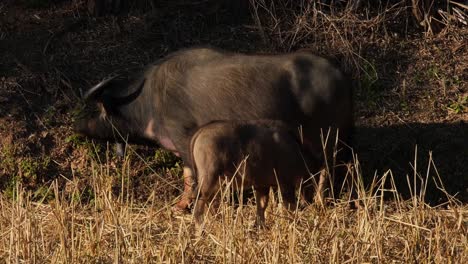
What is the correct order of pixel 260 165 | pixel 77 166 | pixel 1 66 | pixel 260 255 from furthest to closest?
pixel 1 66 → pixel 77 166 → pixel 260 165 → pixel 260 255

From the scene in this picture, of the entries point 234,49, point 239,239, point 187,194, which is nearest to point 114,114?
point 187,194

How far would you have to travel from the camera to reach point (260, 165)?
29.0 feet

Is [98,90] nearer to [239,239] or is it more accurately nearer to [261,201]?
[261,201]

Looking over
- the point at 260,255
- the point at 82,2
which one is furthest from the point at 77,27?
the point at 260,255

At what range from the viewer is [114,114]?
441 inches

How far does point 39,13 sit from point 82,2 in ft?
1.57

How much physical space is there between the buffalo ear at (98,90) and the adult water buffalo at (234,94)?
13 millimetres

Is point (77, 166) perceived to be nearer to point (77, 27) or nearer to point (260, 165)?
point (77, 27)

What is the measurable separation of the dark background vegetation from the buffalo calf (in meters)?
2.19

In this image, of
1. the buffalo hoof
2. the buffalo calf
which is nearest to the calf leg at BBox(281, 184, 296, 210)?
the buffalo calf

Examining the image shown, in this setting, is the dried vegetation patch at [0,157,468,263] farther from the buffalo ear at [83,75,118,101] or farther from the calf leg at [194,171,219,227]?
the buffalo ear at [83,75,118,101]

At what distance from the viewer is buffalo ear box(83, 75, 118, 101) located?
433 inches

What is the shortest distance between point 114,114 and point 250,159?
106 inches

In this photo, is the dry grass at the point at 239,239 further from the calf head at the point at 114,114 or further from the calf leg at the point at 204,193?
the calf head at the point at 114,114
